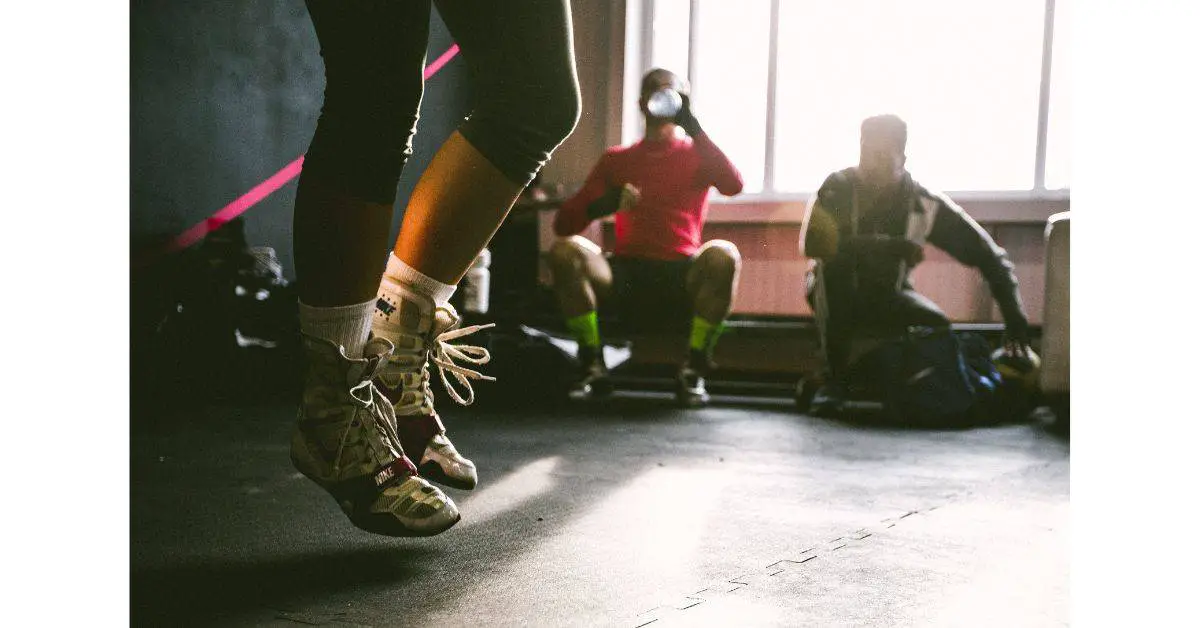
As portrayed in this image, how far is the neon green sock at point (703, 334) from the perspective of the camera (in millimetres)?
2994

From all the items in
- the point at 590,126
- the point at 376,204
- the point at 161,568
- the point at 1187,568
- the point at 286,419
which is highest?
the point at 590,126

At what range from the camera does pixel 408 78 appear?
3.12 feet

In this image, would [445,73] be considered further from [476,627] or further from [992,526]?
[476,627]

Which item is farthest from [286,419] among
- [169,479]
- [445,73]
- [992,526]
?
[445,73]

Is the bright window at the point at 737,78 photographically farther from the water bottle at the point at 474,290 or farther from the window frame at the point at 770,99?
the water bottle at the point at 474,290

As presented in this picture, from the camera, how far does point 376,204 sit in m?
0.98

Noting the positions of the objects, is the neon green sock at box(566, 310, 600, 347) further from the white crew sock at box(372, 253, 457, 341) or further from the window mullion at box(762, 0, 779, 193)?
the white crew sock at box(372, 253, 457, 341)

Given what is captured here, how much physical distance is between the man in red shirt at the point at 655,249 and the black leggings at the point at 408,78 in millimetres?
1970

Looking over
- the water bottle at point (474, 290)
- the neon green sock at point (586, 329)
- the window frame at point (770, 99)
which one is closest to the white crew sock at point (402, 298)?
the neon green sock at point (586, 329)

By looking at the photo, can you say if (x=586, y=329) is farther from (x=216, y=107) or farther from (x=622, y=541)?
(x=622, y=541)

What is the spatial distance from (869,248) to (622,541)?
76.9 inches

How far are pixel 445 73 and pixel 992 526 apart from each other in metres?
3.49


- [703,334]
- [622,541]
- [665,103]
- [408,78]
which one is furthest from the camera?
[665,103]

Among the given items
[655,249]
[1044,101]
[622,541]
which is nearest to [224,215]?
[655,249]
